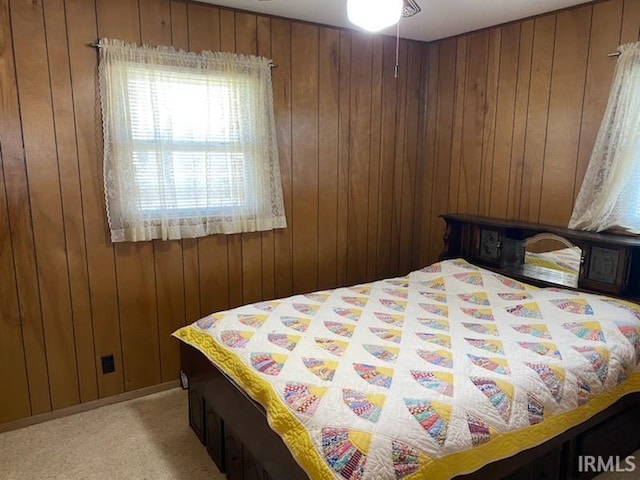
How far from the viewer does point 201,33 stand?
2.81m

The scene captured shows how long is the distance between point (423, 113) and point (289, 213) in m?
1.44

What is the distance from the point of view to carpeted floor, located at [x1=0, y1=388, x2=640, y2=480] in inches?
87.0

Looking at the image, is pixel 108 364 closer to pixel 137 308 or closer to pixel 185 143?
pixel 137 308

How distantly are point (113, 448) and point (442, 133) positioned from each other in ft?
10.1

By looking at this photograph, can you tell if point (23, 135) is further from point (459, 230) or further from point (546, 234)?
point (546, 234)

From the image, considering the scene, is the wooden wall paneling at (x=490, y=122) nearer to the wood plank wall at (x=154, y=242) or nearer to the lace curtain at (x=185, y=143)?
the wood plank wall at (x=154, y=242)

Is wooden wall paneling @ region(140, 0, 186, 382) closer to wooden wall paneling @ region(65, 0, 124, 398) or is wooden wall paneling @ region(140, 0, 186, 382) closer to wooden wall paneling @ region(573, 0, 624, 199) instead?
wooden wall paneling @ region(65, 0, 124, 398)

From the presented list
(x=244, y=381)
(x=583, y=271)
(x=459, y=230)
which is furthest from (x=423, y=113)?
(x=244, y=381)

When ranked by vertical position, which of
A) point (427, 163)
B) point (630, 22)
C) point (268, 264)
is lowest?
point (268, 264)

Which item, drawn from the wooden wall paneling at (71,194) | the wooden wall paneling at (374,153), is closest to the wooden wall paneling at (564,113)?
the wooden wall paneling at (374,153)

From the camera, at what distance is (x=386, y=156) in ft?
12.2

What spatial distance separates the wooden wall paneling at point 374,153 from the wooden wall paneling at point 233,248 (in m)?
1.01

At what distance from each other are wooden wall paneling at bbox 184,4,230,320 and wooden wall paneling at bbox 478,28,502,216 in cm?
178

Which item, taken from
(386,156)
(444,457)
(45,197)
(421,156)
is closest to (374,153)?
(386,156)
